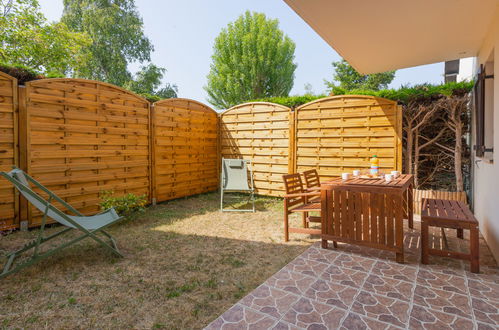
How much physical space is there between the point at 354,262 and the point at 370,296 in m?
0.67

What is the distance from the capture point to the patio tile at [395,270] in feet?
7.66

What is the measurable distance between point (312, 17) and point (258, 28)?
17208mm

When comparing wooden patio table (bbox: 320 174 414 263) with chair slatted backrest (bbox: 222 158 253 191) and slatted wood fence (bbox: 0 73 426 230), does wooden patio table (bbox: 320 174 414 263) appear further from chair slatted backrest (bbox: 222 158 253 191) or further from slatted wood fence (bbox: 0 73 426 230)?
chair slatted backrest (bbox: 222 158 253 191)

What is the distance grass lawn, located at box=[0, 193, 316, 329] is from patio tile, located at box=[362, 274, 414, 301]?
844 mm

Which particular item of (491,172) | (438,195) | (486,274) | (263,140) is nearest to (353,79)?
(263,140)

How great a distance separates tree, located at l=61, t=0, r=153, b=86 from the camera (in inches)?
720

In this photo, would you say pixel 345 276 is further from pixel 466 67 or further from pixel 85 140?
pixel 466 67

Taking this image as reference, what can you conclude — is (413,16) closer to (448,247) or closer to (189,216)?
(448,247)

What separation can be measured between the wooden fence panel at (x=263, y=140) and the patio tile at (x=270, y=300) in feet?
12.7

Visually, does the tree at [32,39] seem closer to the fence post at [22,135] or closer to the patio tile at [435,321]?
the fence post at [22,135]

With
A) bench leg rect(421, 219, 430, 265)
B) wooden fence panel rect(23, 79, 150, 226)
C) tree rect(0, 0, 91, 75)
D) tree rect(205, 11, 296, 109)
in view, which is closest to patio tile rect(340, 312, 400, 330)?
bench leg rect(421, 219, 430, 265)

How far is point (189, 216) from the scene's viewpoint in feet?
15.0

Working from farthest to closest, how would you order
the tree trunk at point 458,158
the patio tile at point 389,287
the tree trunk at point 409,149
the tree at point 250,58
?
the tree at point 250,58 < the tree trunk at point 409,149 < the tree trunk at point 458,158 < the patio tile at point 389,287

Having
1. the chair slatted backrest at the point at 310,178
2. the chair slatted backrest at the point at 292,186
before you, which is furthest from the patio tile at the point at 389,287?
the chair slatted backrest at the point at 310,178
